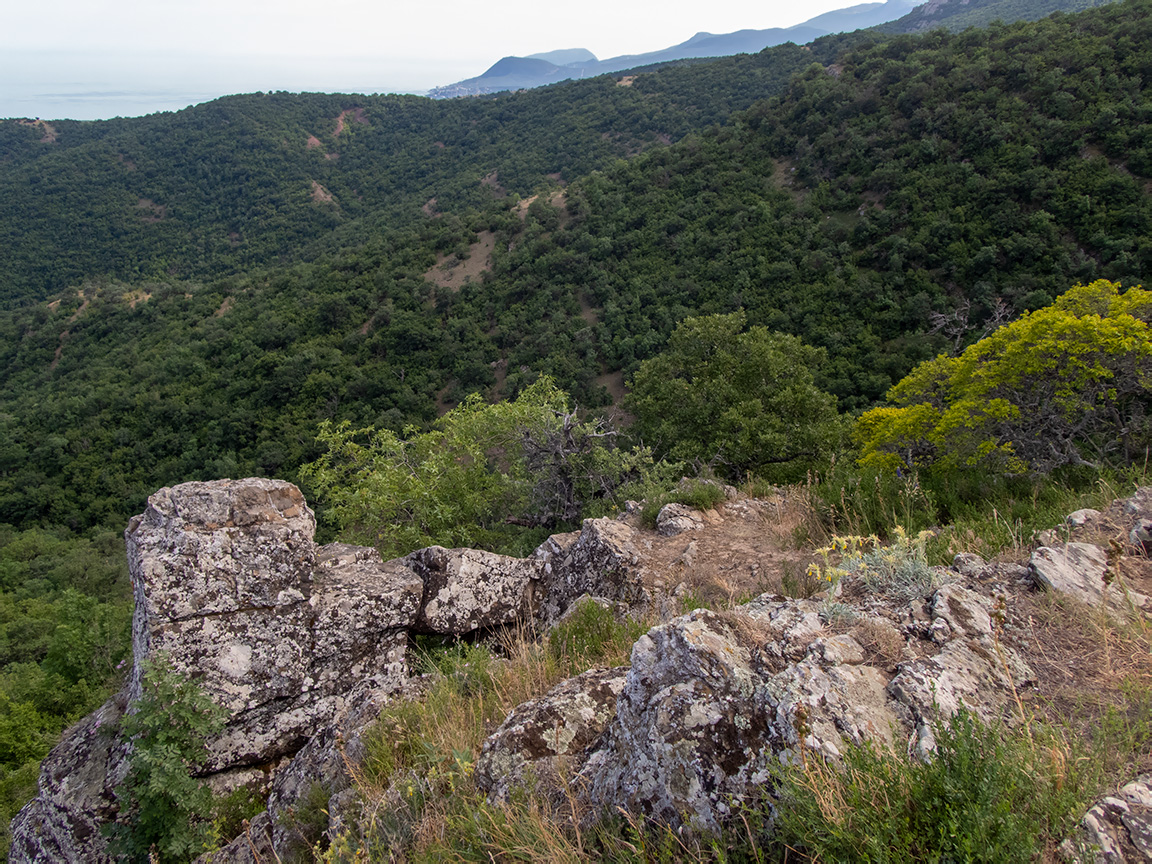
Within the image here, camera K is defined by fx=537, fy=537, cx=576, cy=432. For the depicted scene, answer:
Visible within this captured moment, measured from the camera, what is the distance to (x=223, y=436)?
3020 cm

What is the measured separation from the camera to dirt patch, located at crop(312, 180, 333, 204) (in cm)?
7331

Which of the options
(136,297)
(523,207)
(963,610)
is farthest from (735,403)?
(136,297)

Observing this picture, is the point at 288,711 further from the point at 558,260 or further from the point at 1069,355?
the point at 558,260

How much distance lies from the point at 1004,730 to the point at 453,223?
46.4 meters

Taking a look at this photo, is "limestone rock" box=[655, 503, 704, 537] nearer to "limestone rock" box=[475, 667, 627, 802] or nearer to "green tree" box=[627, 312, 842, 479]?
"limestone rock" box=[475, 667, 627, 802]

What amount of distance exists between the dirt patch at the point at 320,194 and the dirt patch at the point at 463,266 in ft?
143

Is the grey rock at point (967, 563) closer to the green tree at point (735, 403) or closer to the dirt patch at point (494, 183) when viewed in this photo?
the green tree at point (735, 403)

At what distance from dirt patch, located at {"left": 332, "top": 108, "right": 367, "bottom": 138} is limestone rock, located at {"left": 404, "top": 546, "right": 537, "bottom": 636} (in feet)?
339

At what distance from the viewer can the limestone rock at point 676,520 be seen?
6.08m

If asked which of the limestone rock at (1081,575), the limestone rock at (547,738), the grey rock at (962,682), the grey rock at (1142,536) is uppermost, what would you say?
the grey rock at (962,682)

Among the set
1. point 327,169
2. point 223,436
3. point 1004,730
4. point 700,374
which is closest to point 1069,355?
point 700,374

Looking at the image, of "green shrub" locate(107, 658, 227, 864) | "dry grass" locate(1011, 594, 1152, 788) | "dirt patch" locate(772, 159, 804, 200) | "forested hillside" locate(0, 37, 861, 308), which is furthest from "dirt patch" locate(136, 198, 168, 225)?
"dry grass" locate(1011, 594, 1152, 788)

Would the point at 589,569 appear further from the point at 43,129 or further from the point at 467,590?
the point at 43,129

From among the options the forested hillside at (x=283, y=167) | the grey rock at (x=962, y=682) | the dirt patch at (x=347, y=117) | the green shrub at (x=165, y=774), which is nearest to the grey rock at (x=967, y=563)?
the grey rock at (x=962, y=682)
